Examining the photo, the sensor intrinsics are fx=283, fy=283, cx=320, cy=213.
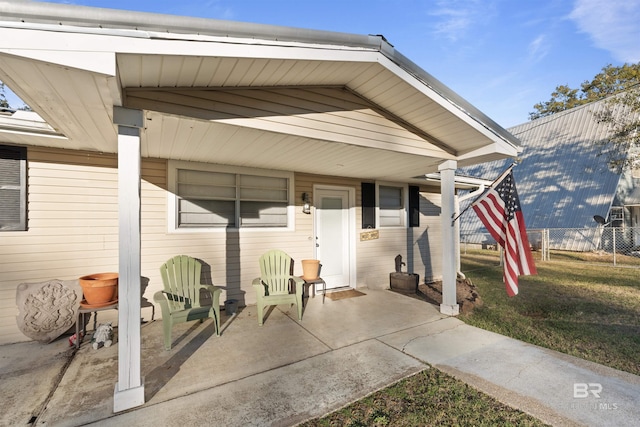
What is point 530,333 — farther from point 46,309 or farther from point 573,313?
point 46,309

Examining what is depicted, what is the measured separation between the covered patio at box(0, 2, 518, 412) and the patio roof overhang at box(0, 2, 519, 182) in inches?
0.4

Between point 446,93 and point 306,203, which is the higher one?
point 446,93

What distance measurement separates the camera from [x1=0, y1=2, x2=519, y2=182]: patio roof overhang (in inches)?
66.5

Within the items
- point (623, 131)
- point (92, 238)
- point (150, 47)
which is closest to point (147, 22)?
point (150, 47)

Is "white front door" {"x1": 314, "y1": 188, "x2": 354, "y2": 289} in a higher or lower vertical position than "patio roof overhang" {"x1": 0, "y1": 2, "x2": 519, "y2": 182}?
lower

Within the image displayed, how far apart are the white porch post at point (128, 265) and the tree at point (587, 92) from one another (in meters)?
22.9

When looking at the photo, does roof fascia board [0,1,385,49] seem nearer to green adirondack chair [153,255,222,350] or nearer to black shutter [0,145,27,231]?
black shutter [0,145,27,231]

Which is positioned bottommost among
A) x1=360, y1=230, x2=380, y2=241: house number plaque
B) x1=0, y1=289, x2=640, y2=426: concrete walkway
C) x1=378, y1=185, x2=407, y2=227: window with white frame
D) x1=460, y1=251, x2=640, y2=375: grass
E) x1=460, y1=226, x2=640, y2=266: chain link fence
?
x1=460, y1=251, x2=640, y2=375: grass

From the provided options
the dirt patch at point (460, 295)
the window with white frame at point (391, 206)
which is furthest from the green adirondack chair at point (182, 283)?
the window with white frame at point (391, 206)

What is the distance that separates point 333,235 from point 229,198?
2.11m

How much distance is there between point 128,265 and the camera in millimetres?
2146

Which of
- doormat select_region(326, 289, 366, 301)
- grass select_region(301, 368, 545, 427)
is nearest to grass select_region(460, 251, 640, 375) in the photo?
grass select_region(301, 368, 545, 427)

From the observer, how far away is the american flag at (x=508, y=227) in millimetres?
3514

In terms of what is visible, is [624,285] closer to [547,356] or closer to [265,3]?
[547,356]
